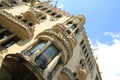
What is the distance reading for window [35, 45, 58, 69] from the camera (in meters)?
28.5

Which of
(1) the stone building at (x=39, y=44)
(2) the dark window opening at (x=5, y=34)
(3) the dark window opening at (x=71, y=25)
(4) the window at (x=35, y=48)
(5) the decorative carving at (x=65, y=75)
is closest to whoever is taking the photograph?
(1) the stone building at (x=39, y=44)

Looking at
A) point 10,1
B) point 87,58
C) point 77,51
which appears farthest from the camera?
point 87,58

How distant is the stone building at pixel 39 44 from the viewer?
2741 cm

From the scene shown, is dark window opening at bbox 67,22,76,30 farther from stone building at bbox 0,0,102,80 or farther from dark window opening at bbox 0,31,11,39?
dark window opening at bbox 0,31,11,39

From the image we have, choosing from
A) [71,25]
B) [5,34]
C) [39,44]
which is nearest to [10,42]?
[5,34]

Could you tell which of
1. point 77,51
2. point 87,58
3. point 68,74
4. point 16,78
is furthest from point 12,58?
point 87,58

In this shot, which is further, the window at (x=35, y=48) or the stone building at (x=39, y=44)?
the window at (x=35, y=48)

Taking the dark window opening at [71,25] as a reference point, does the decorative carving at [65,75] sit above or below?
below

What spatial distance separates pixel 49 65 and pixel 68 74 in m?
7.78

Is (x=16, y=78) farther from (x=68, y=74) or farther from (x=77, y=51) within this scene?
(x=77, y=51)

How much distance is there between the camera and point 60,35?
33656mm

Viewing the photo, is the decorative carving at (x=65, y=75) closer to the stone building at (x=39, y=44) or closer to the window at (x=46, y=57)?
the stone building at (x=39, y=44)

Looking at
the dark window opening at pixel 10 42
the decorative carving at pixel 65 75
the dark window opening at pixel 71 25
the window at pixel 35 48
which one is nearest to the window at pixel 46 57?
the window at pixel 35 48

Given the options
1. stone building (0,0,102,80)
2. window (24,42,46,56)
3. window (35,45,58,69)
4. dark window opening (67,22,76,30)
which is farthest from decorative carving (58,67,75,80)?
dark window opening (67,22,76,30)
